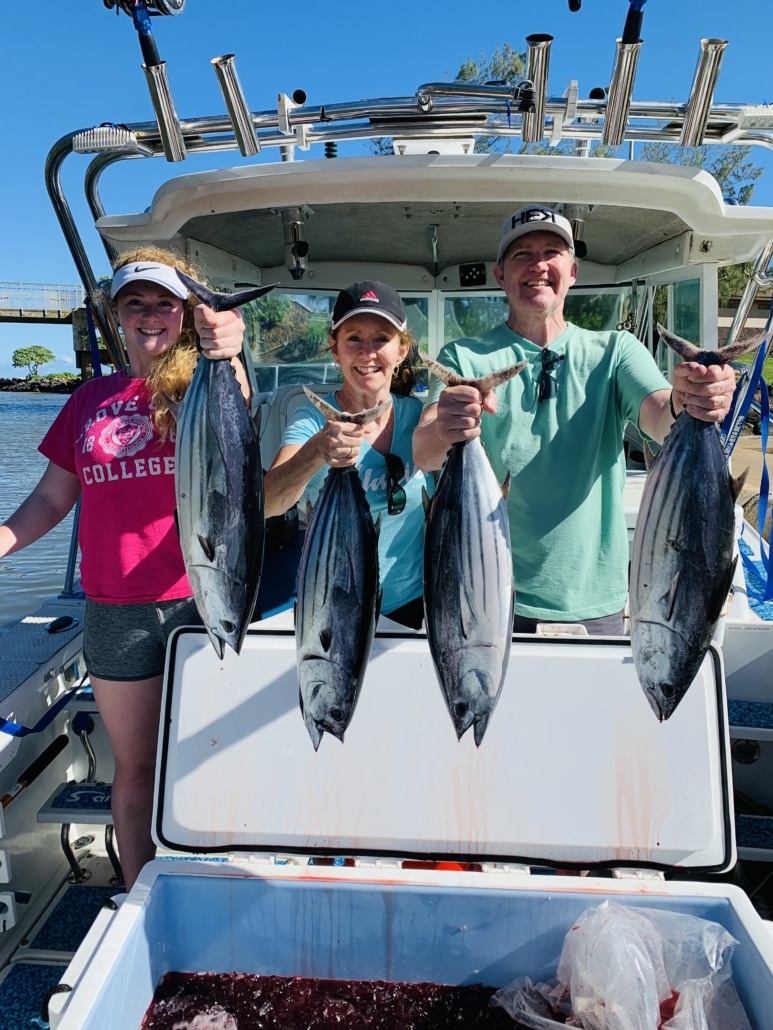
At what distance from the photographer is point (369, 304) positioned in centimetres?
190

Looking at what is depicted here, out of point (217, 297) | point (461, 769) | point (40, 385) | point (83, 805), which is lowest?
point (40, 385)

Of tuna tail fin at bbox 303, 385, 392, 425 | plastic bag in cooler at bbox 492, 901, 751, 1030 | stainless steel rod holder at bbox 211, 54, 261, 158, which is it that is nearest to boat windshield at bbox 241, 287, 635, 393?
stainless steel rod holder at bbox 211, 54, 261, 158

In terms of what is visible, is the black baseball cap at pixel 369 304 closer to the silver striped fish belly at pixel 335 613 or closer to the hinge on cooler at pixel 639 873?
the silver striped fish belly at pixel 335 613

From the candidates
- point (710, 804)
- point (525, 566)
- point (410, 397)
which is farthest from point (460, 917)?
point (410, 397)

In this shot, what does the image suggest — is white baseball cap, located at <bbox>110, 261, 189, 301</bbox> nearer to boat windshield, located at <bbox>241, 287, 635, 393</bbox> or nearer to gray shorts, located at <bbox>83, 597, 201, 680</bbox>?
gray shorts, located at <bbox>83, 597, 201, 680</bbox>

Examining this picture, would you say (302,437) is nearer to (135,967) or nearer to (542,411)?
(542,411)

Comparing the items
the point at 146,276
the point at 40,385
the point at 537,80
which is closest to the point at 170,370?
the point at 146,276

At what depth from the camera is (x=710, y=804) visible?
72.2 inches

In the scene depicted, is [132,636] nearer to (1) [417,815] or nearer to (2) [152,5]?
(1) [417,815]

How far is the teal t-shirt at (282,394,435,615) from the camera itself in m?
1.97

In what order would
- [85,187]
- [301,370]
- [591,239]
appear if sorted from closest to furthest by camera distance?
[85,187]
[591,239]
[301,370]

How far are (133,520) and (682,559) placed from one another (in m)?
1.48

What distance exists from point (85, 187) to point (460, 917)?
125 inches

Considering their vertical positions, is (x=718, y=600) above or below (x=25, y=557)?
above
